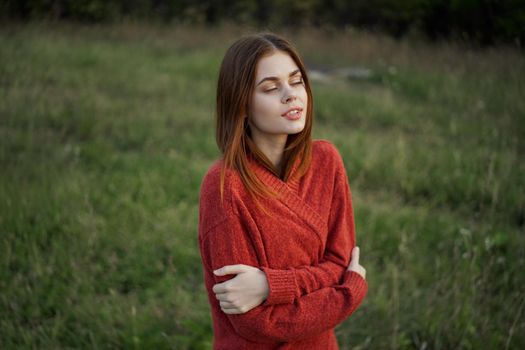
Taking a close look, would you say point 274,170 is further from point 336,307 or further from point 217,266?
point 336,307

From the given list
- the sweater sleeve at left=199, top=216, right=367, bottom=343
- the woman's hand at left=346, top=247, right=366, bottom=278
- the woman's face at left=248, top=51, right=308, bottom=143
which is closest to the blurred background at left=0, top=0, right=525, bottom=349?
the woman's hand at left=346, top=247, right=366, bottom=278

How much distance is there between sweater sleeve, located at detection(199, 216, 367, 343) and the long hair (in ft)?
0.47

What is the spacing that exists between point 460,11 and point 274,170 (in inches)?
287

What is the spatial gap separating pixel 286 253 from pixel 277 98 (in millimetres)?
520

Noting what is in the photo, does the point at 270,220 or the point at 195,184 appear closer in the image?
the point at 270,220

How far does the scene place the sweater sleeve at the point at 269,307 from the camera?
1.51 m

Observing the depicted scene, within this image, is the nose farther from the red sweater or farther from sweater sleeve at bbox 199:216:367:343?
sweater sleeve at bbox 199:216:367:343

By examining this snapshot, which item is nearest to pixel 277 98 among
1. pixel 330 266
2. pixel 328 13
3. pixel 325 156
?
pixel 325 156

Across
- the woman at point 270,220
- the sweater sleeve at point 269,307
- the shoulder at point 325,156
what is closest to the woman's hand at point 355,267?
the woman at point 270,220

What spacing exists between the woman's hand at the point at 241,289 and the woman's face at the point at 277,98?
485 millimetres

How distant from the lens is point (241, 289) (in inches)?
57.8

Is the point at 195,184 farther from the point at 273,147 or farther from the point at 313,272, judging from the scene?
the point at 313,272

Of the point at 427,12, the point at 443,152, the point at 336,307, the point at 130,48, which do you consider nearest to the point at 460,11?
the point at 427,12

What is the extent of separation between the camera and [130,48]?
8.40 meters
